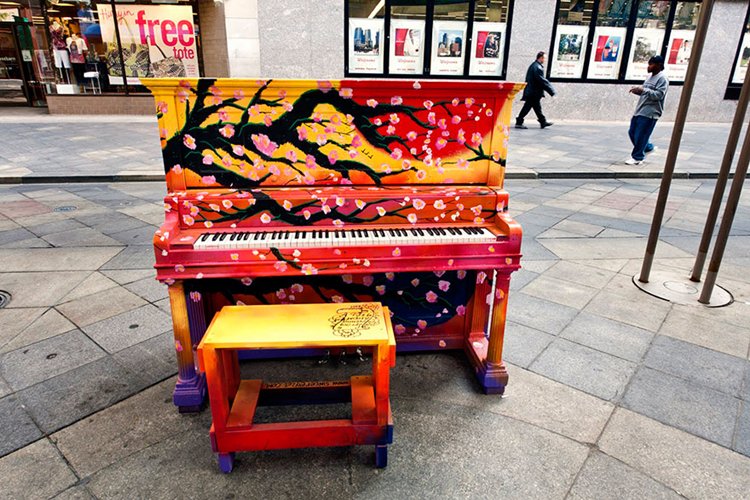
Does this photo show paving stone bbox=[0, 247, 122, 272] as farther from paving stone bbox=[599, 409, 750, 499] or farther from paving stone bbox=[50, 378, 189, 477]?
paving stone bbox=[599, 409, 750, 499]

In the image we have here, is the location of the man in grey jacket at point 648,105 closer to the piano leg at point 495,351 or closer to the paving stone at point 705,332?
the paving stone at point 705,332

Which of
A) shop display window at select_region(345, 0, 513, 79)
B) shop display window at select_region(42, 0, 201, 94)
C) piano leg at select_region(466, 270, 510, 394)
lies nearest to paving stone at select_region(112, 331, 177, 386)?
piano leg at select_region(466, 270, 510, 394)

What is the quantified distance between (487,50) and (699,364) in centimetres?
1354

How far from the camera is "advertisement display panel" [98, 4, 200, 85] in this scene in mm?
14430

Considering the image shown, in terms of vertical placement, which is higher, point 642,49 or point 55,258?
point 642,49

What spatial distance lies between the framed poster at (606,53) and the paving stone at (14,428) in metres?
16.8

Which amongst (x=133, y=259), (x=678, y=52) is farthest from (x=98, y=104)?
(x=678, y=52)

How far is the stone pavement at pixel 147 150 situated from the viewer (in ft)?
30.0

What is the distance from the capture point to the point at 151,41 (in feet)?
48.4

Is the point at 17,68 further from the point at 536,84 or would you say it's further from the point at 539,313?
the point at 539,313

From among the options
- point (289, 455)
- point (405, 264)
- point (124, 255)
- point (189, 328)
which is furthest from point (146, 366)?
point (124, 255)

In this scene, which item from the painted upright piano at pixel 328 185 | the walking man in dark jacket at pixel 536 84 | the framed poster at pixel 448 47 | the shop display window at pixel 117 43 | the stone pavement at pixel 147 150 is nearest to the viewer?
the painted upright piano at pixel 328 185

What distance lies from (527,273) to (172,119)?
12.0ft

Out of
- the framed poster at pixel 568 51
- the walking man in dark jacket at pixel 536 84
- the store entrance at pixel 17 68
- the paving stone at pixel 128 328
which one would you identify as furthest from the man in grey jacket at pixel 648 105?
the store entrance at pixel 17 68
